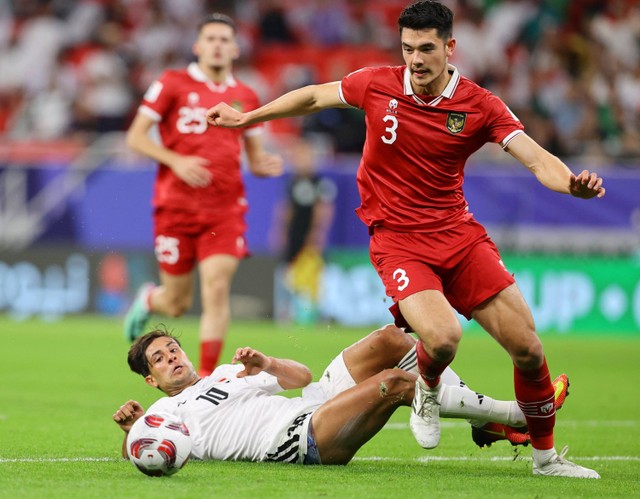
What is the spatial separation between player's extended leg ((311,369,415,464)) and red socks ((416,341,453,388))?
0.34ft

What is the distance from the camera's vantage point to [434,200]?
7.18 metres

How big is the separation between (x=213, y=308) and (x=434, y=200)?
11.4ft

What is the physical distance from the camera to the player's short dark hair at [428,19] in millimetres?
6906

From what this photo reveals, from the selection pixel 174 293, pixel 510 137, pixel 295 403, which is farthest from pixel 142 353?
pixel 174 293

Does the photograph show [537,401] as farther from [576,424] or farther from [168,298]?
[168,298]

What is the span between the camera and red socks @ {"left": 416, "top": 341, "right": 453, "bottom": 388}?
22.0 ft

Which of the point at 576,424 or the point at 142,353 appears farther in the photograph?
the point at 576,424

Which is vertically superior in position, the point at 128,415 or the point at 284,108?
the point at 284,108

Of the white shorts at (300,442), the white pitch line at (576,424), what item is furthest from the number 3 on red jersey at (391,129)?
the white pitch line at (576,424)

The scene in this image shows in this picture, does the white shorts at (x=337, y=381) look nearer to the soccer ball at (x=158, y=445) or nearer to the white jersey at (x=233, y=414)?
the white jersey at (x=233, y=414)

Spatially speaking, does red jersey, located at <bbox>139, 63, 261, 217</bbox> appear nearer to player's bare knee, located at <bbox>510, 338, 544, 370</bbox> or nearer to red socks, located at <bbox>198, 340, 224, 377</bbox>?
red socks, located at <bbox>198, 340, 224, 377</bbox>

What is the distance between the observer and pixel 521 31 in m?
20.9

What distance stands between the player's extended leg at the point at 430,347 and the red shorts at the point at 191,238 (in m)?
3.86

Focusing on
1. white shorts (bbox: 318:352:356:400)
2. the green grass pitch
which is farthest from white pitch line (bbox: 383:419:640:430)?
white shorts (bbox: 318:352:356:400)
